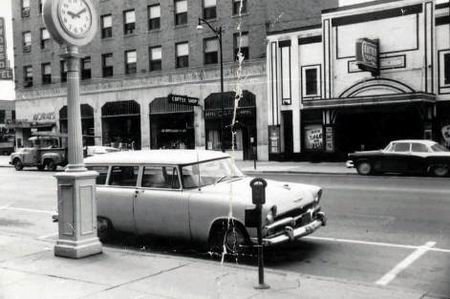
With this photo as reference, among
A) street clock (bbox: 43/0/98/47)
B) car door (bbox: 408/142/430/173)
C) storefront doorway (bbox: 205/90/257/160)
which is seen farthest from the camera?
storefront doorway (bbox: 205/90/257/160)

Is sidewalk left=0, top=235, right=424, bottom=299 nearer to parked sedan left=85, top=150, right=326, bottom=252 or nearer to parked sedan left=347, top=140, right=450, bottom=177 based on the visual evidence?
parked sedan left=85, top=150, right=326, bottom=252

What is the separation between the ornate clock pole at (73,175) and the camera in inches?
287

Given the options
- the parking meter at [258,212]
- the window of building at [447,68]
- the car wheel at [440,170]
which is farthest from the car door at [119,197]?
the window of building at [447,68]

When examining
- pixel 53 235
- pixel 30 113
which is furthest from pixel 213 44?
pixel 53 235

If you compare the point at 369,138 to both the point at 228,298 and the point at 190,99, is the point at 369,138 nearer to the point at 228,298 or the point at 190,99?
the point at 190,99

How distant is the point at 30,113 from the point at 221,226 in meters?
41.5

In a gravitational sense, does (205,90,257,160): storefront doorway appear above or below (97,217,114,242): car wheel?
above

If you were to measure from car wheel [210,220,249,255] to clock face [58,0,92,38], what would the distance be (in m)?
3.44

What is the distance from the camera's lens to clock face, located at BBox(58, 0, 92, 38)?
7391 mm

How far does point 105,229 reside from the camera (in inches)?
351

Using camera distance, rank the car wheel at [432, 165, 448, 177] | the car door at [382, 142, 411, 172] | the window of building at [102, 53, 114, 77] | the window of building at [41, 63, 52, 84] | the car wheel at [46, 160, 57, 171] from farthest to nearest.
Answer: the window of building at [41, 63, 52, 84], the window of building at [102, 53, 114, 77], the car wheel at [46, 160, 57, 171], the car door at [382, 142, 411, 172], the car wheel at [432, 165, 448, 177]

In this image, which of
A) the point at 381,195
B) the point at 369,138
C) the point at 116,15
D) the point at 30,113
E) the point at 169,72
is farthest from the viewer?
the point at 30,113

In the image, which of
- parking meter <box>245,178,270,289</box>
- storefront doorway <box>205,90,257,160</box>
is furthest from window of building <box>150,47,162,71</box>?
parking meter <box>245,178,270,289</box>

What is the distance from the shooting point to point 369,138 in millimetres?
26938
